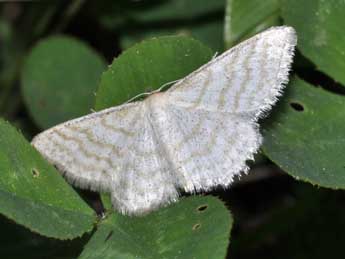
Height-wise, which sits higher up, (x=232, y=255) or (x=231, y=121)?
(x=231, y=121)

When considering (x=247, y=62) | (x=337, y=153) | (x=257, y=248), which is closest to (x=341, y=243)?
(x=257, y=248)

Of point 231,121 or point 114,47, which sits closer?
point 231,121

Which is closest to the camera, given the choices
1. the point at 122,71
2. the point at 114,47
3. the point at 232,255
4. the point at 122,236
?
the point at 122,236

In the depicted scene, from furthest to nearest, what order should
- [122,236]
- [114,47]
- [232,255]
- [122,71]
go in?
[114,47] → [232,255] → [122,71] → [122,236]

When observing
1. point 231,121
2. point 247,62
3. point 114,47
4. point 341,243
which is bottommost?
point 341,243

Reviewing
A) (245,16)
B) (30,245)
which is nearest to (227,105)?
(30,245)

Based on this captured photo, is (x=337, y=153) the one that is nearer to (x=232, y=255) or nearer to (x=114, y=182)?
(x=114, y=182)

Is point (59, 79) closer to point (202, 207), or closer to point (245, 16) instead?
point (245, 16)
